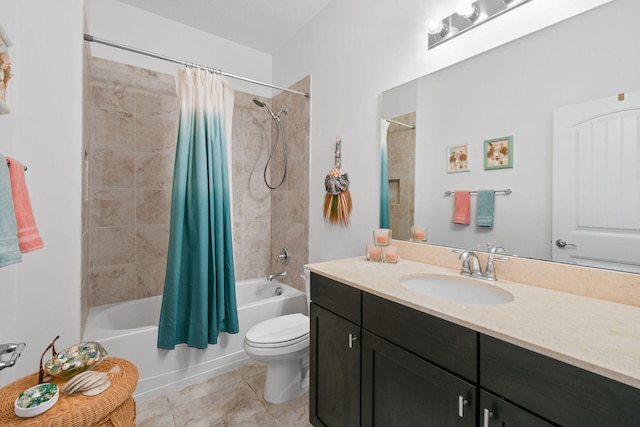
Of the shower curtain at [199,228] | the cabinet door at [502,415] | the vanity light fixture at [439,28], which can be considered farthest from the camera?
the shower curtain at [199,228]

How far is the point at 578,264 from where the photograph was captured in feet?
3.40

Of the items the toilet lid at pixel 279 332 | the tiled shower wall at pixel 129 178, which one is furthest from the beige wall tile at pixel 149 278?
the toilet lid at pixel 279 332

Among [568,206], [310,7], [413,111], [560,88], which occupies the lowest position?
[568,206]

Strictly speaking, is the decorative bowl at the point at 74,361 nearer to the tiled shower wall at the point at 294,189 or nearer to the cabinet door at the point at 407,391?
the cabinet door at the point at 407,391

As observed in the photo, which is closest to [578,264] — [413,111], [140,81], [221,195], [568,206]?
[568,206]

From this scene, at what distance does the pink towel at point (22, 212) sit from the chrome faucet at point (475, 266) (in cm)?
173

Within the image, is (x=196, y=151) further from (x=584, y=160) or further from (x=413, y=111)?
(x=584, y=160)

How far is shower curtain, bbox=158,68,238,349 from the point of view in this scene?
1838mm

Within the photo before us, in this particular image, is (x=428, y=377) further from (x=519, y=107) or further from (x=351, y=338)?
(x=519, y=107)

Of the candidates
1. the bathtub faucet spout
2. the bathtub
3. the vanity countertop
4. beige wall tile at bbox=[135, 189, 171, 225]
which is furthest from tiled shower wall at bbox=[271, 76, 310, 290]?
the vanity countertop

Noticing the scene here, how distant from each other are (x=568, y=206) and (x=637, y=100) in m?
0.38

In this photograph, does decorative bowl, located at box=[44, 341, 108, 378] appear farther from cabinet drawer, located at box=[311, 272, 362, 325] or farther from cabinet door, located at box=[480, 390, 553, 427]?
cabinet door, located at box=[480, 390, 553, 427]

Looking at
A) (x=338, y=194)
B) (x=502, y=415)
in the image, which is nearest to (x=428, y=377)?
(x=502, y=415)

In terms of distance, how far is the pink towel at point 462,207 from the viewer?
136 centimetres
